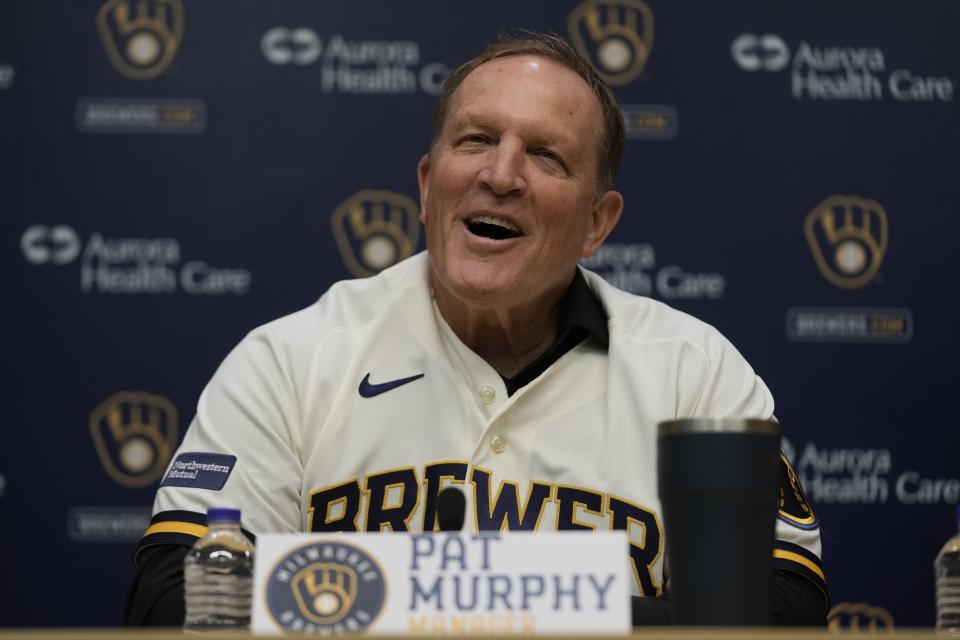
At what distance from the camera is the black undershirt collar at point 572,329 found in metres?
2.04

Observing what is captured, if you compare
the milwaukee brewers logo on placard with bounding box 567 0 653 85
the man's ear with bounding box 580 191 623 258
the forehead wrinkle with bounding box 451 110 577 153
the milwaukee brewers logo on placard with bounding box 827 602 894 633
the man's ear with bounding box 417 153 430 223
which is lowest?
the milwaukee brewers logo on placard with bounding box 827 602 894 633

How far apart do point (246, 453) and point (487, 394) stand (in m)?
0.38

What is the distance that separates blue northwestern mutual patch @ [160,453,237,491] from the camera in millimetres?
1764

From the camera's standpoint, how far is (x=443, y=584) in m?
1.00

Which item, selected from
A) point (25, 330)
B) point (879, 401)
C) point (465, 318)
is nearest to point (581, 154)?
point (465, 318)

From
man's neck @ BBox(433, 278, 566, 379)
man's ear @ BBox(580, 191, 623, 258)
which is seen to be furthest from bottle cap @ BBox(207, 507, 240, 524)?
man's ear @ BBox(580, 191, 623, 258)

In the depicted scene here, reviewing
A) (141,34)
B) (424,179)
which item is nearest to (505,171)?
(424,179)

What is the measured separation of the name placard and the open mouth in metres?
1.01

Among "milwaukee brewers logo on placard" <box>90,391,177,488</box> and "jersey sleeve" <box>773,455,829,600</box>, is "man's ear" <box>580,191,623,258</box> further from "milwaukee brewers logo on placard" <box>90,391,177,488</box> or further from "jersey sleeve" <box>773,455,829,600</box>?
"milwaukee brewers logo on placard" <box>90,391,177,488</box>

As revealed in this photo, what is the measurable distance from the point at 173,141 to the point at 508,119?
5.22ft

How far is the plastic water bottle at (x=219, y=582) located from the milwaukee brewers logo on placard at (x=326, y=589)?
0.26m

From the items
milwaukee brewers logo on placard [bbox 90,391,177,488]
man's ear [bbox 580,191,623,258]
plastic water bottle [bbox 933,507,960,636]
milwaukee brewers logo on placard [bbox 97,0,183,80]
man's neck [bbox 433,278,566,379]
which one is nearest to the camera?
plastic water bottle [bbox 933,507,960,636]

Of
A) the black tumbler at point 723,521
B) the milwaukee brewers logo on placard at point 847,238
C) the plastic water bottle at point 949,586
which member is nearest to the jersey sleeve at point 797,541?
the plastic water bottle at point 949,586

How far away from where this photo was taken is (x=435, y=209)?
6.70 ft
